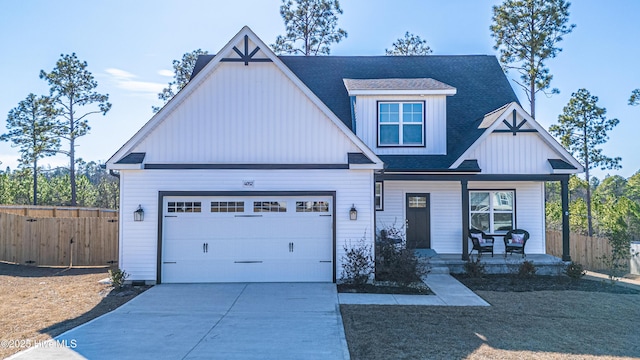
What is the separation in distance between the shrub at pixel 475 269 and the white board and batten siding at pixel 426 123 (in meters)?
4.07

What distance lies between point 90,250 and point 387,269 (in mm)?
10913

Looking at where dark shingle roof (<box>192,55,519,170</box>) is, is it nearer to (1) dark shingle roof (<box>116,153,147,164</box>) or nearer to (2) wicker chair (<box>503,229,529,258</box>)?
(2) wicker chair (<box>503,229,529,258</box>)

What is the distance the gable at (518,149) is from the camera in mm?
13875

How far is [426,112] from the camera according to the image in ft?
49.0

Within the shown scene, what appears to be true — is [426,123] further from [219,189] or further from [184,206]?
[184,206]

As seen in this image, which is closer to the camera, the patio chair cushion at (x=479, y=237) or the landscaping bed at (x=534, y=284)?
the landscaping bed at (x=534, y=284)

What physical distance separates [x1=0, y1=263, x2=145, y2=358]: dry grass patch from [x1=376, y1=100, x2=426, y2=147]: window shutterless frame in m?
9.07

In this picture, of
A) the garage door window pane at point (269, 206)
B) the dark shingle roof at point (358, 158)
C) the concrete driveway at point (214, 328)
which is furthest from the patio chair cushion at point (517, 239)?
the garage door window pane at point (269, 206)

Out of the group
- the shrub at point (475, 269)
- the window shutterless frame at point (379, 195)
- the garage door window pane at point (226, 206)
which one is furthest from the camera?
the window shutterless frame at point (379, 195)

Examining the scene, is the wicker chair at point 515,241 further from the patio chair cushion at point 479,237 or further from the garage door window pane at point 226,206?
the garage door window pane at point 226,206

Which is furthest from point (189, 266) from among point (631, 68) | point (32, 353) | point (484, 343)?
point (631, 68)

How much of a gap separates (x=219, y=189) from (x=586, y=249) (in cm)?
1509

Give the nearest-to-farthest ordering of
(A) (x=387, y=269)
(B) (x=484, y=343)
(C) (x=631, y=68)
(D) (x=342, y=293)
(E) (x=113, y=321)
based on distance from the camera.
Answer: (B) (x=484, y=343)
(E) (x=113, y=321)
(D) (x=342, y=293)
(A) (x=387, y=269)
(C) (x=631, y=68)

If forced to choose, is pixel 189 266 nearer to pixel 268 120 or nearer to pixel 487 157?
pixel 268 120
